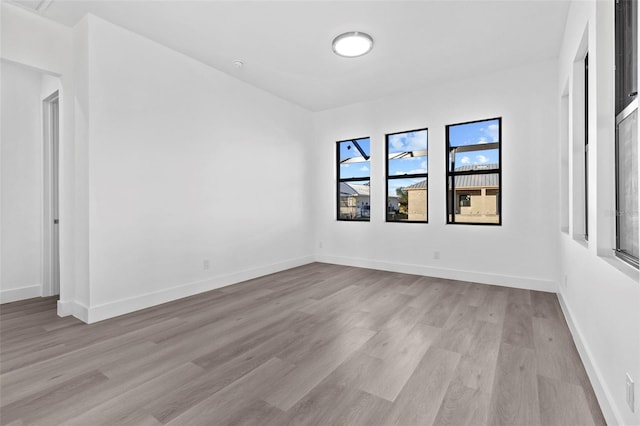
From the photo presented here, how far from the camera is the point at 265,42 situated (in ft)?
11.1

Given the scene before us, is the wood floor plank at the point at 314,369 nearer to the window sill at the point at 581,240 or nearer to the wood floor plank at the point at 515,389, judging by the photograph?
the wood floor plank at the point at 515,389

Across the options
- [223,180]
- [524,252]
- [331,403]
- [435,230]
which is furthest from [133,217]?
[524,252]

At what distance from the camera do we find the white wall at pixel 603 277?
4.35 ft

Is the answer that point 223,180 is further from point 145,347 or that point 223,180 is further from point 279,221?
point 145,347

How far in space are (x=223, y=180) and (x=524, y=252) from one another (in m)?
4.12

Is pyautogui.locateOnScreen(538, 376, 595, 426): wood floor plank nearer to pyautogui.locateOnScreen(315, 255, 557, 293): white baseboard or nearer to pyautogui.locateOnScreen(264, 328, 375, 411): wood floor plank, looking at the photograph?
pyautogui.locateOnScreen(264, 328, 375, 411): wood floor plank

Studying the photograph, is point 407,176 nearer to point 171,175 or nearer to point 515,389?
point 171,175

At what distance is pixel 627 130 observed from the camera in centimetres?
158

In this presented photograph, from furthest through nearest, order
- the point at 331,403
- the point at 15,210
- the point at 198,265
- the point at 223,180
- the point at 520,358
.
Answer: the point at 223,180
the point at 198,265
the point at 15,210
the point at 520,358
the point at 331,403

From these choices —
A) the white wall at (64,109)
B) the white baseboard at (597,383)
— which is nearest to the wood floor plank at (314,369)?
the white baseboard at (597,383)

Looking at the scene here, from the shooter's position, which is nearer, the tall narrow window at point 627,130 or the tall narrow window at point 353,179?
the tall narrow window at point 627,130

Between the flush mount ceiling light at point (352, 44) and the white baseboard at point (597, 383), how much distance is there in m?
3.29

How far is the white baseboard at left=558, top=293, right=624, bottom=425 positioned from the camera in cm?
144

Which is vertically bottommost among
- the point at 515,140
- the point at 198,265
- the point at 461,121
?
the point at 198,265
